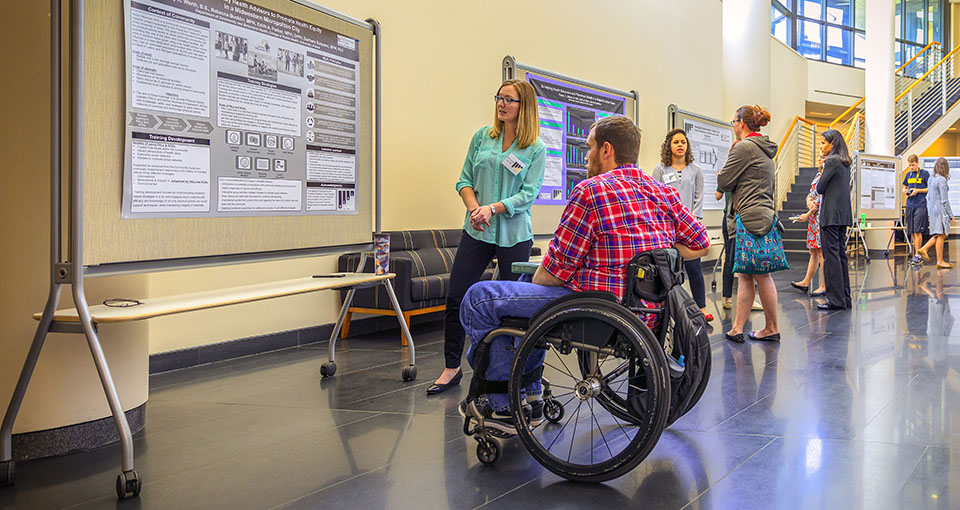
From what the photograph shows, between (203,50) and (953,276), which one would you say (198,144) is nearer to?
(203,50)

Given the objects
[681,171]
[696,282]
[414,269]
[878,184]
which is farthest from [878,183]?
[414,269]

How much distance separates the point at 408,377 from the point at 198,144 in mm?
1536

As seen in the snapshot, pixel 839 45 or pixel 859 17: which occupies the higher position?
pixel 859 17

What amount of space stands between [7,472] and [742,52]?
1201cm

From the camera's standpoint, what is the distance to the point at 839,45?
18.0 meters

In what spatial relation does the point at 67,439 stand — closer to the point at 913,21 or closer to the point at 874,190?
the point at 874,190

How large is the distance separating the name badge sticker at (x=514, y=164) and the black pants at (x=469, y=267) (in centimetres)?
32

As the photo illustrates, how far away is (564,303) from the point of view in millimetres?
2221

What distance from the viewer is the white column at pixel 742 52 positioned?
12.2 metres

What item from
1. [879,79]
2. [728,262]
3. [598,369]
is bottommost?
[598,369]

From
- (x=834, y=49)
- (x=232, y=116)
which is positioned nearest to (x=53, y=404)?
(x=232, y=116)

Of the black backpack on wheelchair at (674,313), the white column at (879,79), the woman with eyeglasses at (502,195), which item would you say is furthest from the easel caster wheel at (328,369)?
the white column at (879,79)

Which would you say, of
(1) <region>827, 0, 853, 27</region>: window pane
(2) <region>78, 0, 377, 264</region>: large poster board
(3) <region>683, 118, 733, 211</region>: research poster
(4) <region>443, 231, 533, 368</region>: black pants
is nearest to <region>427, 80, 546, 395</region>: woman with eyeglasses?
(4) <region>443, 231, 533, 368</region>: black pants

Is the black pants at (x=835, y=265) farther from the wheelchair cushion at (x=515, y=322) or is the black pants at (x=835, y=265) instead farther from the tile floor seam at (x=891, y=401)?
the wheelchair cushion at (x=515, y=322)
